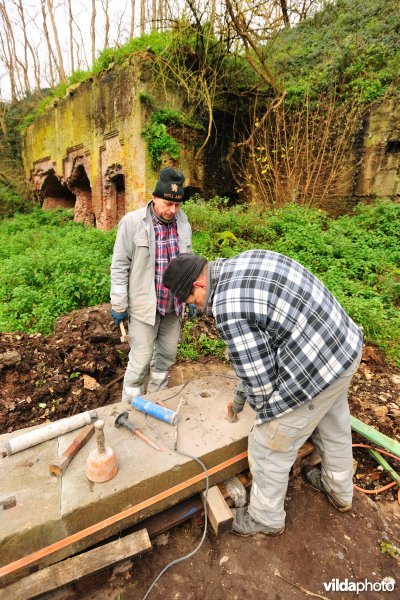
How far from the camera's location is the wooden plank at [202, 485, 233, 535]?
6.71 feet

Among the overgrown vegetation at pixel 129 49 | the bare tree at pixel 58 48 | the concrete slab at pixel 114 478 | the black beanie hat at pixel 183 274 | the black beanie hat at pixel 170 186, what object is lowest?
the concrete slab at pixel 114 478

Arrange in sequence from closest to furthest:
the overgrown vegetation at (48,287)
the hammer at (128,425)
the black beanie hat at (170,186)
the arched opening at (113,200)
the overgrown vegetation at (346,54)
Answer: the hammer at (128,425), the black beanie hat at (170,186), the overgrown vegetation at (48,287), the overgrown vegetation at (346,54), the arched opening at (113,200)

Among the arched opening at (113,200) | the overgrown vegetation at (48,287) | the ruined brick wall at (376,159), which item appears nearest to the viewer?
the overgrown vegetation at (48,287)

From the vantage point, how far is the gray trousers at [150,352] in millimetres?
3080

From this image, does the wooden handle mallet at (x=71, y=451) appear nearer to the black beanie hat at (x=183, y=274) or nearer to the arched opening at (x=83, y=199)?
the black beanie hat at (x=183, y=274)

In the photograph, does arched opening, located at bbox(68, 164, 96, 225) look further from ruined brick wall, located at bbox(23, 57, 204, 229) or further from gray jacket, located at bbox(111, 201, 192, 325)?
Result: gray jacket, located at bbox(111, 201, 192, 325)

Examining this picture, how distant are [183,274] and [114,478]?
135 centimetres

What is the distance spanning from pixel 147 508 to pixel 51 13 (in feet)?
81.9

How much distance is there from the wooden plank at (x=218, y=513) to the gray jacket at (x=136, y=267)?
1.47 m

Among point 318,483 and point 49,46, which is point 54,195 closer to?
point 49,46

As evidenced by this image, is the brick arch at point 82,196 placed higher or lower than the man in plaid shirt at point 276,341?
higher

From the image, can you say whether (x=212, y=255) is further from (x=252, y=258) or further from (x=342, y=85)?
(x=342, y=85)

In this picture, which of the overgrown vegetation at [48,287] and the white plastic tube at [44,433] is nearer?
the white plastic tube at [44,433]

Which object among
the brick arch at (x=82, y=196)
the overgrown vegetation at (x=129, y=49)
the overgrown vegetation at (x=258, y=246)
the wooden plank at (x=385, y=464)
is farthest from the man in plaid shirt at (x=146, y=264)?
the brick arch at (x=82, y=196)
